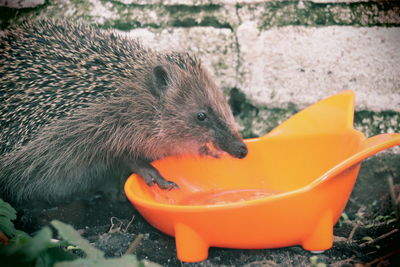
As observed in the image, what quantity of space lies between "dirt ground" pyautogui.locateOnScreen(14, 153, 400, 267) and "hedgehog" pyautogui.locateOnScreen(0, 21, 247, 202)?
287 mm

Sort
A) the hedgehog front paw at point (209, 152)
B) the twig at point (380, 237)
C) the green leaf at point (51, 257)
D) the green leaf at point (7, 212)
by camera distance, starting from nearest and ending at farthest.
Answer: the green leaf at point (51, 257) → the green leaf at point (7, 212) → the twig at point (380, 237) → the hedgehog front paw at point (209, 152)

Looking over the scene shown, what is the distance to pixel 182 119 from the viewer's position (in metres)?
2.79

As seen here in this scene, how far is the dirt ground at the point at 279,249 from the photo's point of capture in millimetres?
2184

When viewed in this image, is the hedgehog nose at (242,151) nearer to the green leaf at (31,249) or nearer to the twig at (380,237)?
the twig at (380,237)

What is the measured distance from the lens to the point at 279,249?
2293 millimetres

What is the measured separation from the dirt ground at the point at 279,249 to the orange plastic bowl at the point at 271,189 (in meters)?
0.10

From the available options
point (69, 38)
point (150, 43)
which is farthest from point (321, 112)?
point (69, 38)

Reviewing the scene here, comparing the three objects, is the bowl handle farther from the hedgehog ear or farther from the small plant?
the hedgehog ear

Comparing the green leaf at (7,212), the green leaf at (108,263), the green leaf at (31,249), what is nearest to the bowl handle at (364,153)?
the green leaf at (108,263)

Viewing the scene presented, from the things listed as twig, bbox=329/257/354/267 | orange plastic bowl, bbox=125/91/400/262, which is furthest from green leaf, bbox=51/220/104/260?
twig, bbox=329/257/354/267

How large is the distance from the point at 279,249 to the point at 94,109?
1.40 metres

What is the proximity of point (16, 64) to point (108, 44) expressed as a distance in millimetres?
580

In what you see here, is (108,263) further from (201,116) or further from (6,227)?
(201,116)

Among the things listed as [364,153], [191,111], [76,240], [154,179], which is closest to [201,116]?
[191,111]
